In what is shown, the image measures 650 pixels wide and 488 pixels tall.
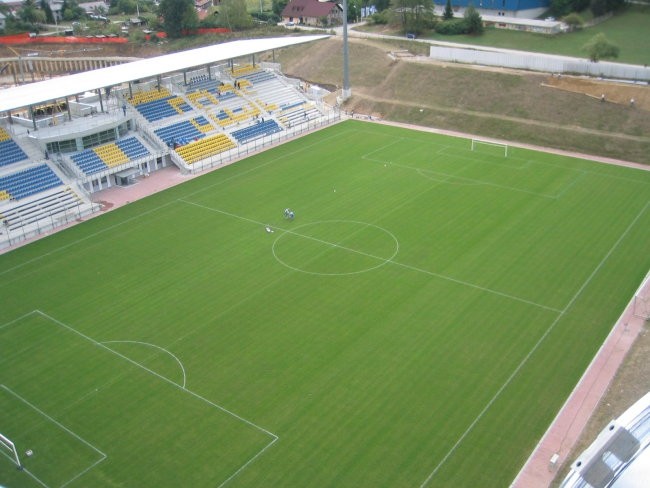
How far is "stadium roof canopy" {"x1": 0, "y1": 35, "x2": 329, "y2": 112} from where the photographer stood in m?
42.0

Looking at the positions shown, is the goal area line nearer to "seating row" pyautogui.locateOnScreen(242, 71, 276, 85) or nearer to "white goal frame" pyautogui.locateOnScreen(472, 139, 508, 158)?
"white goal frame" pyautogui.locateOnScreen(472, 139, 508, 158)

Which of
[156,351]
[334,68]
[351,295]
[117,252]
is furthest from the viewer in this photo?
[334,68]

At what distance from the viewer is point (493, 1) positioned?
3457 inches

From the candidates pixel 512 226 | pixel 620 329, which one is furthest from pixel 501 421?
pixel 512 226

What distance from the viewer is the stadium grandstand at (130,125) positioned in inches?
1640

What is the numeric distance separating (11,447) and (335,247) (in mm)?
18294

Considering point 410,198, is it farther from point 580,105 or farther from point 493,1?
point 493,1

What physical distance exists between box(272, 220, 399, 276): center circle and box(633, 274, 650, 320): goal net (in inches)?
444

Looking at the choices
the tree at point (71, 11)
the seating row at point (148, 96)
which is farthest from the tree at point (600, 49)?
the tree at point (71, 11)

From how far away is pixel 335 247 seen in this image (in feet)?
118

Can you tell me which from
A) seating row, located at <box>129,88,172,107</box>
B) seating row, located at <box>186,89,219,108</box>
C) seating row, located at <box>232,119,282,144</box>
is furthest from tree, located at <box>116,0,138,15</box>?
seating row, located at <box>232,119,282,144</box>

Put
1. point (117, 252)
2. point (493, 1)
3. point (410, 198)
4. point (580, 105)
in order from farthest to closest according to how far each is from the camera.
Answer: point (493, 1) → point (580, 105) → point (410, 198) → point (117, 252)

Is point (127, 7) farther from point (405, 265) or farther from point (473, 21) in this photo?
point (405, 265)

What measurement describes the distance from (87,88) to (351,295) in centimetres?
2360
